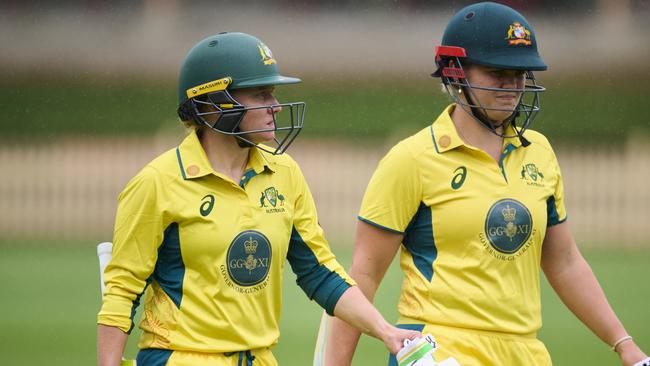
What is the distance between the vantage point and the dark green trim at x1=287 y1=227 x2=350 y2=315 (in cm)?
288

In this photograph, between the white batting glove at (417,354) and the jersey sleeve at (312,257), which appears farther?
the jersey sleeve at (312,257)

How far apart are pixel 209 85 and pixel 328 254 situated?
56cm

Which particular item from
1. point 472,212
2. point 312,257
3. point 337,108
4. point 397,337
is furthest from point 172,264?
point 337,108

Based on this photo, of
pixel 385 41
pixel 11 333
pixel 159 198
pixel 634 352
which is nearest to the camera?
pixel 159 198

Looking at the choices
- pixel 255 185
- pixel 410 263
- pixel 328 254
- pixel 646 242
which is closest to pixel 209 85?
pixel 255 185

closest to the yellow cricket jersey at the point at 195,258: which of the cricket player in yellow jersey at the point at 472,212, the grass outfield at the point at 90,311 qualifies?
the cricket player in yellow jersey at the point at 472,212

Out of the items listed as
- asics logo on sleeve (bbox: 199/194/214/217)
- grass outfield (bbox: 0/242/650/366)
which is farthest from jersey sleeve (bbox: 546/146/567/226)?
grass outfield (bbox: 0/242/650/366)

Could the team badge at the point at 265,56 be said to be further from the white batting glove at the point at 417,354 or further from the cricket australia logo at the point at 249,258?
the white batting glove at the point at 417,354

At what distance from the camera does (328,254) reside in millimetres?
2945

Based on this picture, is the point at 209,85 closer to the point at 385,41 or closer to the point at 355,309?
the point at 355,309

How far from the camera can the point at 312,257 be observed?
2.92 metres

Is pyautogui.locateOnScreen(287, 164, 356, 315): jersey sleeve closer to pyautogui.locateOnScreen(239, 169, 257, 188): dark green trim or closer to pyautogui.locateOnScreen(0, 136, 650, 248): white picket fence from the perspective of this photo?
pyautogui.locateOnScreen(239, 169, 257, 188): dark green trim

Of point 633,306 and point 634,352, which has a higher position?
point 634,352

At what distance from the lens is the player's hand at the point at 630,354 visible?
10.4 feet
